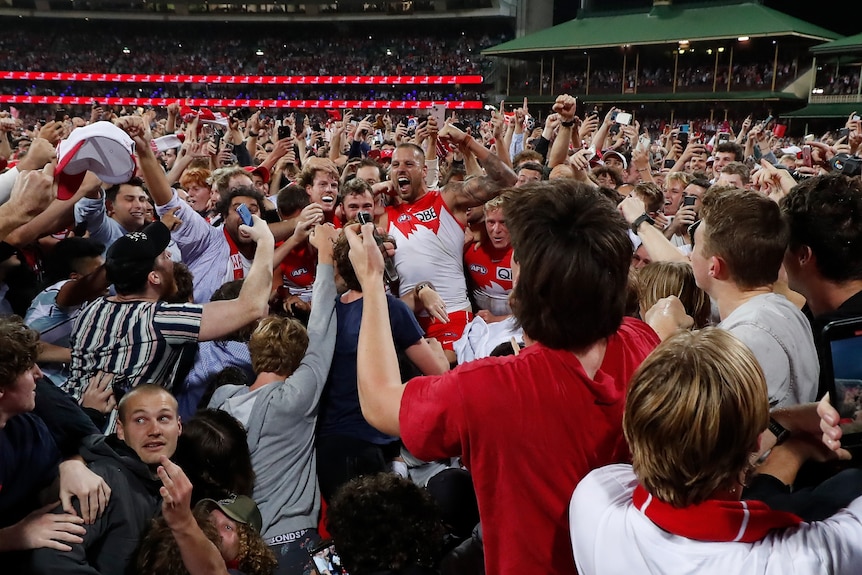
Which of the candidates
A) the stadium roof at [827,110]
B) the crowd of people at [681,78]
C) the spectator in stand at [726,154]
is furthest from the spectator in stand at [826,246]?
the crowd of people at [681,78]

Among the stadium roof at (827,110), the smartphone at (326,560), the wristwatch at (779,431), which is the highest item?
the wristwatch at (779,431)

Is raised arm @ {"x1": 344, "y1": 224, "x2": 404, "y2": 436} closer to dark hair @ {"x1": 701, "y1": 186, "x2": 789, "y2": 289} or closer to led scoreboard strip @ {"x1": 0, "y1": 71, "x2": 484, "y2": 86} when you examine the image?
dark hair @ {"x1": 701, "y1": 186, "x2": 789, "y2": 289}

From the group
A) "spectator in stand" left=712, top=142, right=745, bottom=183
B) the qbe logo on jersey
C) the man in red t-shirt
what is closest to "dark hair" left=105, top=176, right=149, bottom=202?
the qbe logo on jersey

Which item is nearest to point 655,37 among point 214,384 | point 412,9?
point 412,9

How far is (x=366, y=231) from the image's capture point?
6.20 ft

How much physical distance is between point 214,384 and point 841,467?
2829 mm

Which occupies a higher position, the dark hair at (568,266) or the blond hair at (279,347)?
the dark hair at (568,266)

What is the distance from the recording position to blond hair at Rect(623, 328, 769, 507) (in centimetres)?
130

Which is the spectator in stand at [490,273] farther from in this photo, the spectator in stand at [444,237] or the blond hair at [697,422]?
the blond hair at [697,422]

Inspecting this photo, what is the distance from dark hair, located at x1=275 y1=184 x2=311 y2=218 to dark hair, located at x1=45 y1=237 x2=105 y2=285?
1457 millimetres

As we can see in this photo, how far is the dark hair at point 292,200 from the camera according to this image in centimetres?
526

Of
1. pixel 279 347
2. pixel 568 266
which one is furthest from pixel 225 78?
pixel 568 266

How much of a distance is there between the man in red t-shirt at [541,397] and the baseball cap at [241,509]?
43.3 inches

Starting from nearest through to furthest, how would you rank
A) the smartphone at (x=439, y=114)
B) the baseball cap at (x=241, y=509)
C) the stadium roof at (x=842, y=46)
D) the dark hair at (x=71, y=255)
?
the baseball cap at (x=241, y=509)
the dark hair at (x=71, y=255)
the smartphone at (x=439, y=114)
the stadium roof at (x=842, y=46)
